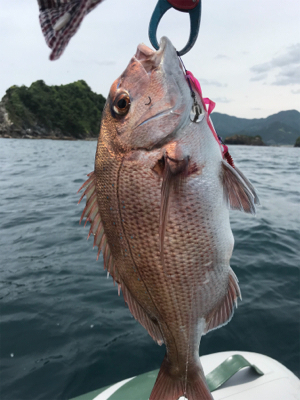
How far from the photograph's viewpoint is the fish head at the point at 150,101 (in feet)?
4.51

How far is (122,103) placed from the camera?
1.43 metres

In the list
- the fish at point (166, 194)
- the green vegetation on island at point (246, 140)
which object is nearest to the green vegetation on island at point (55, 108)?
the green vegetation on island at point (246, 140)

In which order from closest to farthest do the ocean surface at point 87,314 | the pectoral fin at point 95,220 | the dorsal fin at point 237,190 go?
1. the dorsal fin at point 237,190
2. the pectoral fin at point 95,220
3. the ocean surface at point 87,314

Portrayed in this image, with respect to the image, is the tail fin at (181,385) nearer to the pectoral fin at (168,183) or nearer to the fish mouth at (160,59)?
the pectoral fin at (168,183)

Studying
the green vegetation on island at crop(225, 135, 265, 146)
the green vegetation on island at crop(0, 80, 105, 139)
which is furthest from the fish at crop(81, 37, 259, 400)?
the green vegetation on island at crop(0, 80, 105, 139)

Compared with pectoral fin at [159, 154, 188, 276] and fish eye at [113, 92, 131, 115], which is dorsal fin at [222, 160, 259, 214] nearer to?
pectoral fin at [159, 154, 188, 276]

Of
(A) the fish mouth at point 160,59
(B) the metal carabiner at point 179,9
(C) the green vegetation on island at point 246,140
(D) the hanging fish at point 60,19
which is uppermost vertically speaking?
(C) the green vegetation on island at point 246,140

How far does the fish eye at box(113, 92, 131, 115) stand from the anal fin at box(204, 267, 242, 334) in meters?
1.06

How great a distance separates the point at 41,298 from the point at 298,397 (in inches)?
146

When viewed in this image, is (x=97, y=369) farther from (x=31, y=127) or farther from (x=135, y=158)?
(x=31, y=127)

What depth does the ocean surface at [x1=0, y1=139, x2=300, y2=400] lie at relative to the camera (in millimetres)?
3299

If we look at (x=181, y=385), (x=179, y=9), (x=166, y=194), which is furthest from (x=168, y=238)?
(x=179, y=9)

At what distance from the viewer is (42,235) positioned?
7.01 m

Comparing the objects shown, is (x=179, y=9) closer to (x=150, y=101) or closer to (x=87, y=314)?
(x=150, y=101)
